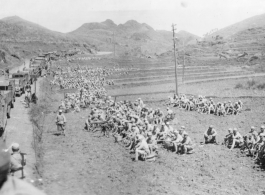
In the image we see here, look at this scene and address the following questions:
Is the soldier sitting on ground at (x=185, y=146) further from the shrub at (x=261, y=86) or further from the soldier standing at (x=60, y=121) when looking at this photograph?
the shrub at (x=261, y=86)

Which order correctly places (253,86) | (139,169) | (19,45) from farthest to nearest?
1. (19,45)
2. (253,86)
3. (139,169)

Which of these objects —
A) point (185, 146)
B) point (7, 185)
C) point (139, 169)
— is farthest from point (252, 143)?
point (7, 185)

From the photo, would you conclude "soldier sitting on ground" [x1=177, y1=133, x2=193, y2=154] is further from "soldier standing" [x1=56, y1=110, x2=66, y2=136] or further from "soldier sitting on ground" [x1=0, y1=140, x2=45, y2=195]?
"soldier sitting on ground" [x1=0, y1=140, x2=45, y2=195]

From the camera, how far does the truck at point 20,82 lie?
26938 mm

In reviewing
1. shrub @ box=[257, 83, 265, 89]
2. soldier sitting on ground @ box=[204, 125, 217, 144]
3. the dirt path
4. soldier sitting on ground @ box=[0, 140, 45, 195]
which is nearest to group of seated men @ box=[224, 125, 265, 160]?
soldier sitting on ground @ box=[204, 125, 217, 144]

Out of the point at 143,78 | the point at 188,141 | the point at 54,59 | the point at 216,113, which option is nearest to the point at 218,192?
the point at 188,141

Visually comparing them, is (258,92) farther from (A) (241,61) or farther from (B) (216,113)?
(A) (241,61)

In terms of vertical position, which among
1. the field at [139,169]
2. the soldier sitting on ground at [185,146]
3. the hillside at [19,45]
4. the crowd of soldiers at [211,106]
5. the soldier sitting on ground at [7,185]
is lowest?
the field at [139,169]

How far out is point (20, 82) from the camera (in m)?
27.8

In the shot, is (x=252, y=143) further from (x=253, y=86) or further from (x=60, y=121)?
(x=253, y=86)

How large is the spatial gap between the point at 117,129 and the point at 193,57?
65.2 meters

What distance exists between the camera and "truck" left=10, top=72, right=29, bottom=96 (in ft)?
88.4

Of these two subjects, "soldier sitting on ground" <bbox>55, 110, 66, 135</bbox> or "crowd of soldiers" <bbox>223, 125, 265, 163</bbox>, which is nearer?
"crowd of soldiers" <bbox>223, 125, 265, 163</bbox>

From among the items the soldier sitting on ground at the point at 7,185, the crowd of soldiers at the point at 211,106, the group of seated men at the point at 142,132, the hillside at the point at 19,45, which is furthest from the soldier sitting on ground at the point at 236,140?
the hillside at the point at 19,45
